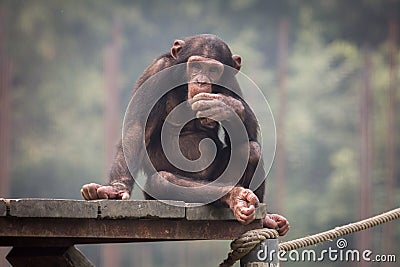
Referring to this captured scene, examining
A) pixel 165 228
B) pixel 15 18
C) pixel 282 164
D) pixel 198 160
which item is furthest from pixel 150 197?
pixel 15 18

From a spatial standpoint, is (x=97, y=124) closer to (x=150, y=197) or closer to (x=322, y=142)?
(x=322, y=142)

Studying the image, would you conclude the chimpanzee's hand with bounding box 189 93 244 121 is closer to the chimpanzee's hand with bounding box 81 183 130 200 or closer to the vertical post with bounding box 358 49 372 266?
the chimpanzee's hand with bounding box 81 183 130 200

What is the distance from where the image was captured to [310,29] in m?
15.6

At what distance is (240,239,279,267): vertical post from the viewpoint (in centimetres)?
282

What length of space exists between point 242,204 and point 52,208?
60 centimetres

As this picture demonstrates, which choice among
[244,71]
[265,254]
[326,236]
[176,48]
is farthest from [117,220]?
[244,71]

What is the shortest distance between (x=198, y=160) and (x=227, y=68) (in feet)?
1.43

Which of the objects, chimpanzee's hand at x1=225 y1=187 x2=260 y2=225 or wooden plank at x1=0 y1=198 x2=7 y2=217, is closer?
wooden plank at x1=0 y1=198 x2=7 y2=217

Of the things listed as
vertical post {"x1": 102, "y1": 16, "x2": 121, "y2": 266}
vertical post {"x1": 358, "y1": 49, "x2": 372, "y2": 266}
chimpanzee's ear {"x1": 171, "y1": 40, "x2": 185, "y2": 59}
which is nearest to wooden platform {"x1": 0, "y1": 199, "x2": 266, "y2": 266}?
chimpanzee's ear {"x1": 171, "y1": 40, "x2": 185, "y2": 59}

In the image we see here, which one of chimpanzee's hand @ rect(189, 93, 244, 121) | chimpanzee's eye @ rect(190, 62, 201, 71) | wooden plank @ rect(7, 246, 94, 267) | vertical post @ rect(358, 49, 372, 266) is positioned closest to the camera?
chimpanzee's hand @ rect(189, 93, 244, 121)

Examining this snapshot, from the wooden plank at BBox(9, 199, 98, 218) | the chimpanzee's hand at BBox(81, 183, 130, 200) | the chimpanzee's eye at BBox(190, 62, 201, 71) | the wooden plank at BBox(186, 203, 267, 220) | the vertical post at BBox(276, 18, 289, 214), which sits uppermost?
the vertical post at BBox(276, 18, 289, 214)

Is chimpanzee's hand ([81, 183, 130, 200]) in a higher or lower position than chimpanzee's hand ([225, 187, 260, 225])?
higher

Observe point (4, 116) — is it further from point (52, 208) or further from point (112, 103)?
point (52, 208)

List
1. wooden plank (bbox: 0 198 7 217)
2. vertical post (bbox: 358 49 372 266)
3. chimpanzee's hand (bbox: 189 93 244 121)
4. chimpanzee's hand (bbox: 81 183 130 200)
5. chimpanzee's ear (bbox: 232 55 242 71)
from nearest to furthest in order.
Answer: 1. wooden plank (bbox: 0 198 7 217)
2. chimpanzee's hand (bbox: 81 183 130 200)
3. chimpanzee's hand (bbox: 189 93 244 121)
4. chimpanzee's ear (bbox: 232 55 242 71)
5. vertical post (bbox: 358 49 372 266)
